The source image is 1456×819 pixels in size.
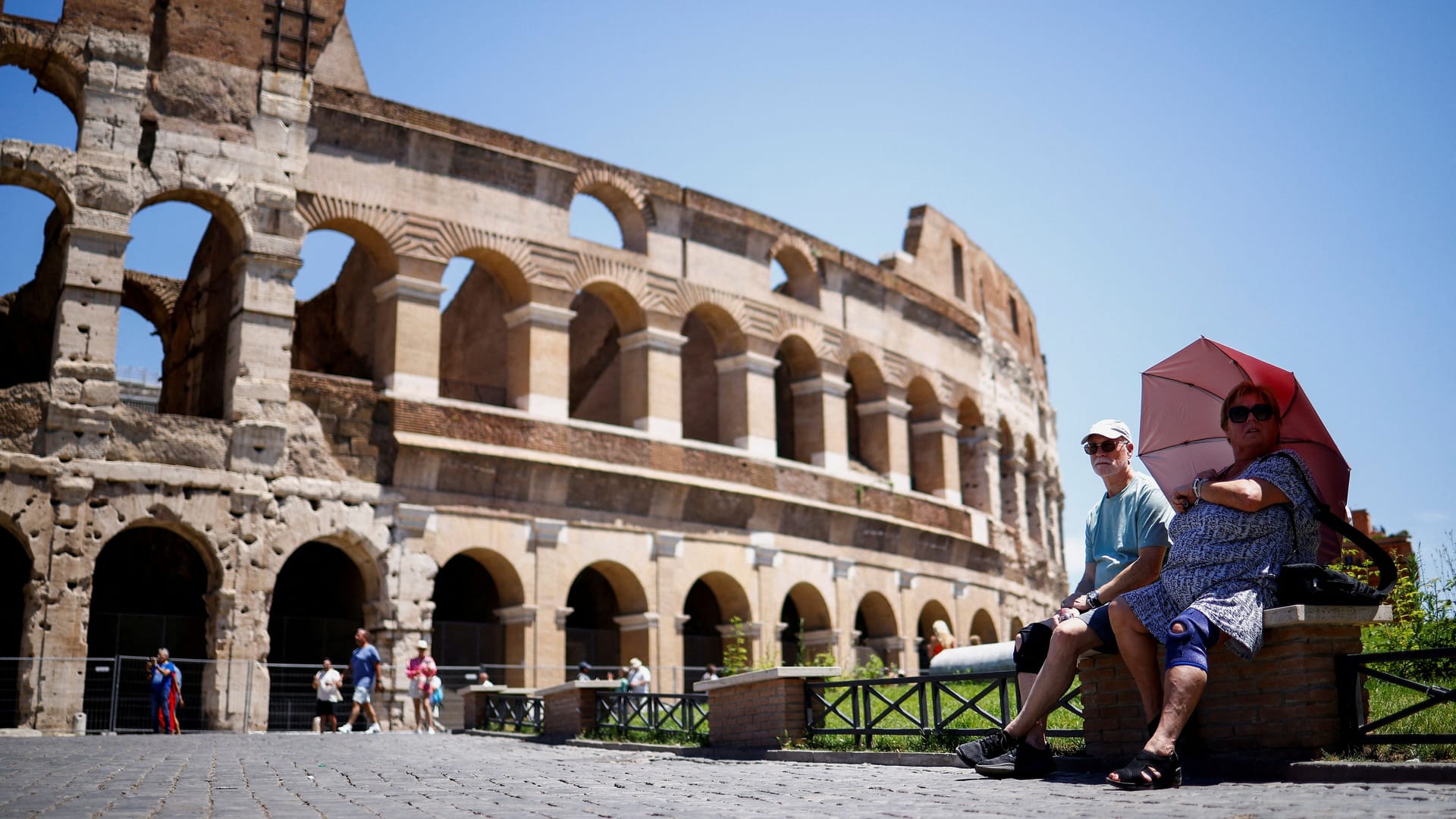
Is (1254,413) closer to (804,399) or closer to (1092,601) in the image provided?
(1092,601)


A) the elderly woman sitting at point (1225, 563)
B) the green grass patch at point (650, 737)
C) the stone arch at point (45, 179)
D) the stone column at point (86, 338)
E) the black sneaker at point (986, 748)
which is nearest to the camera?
the elderly woman sitting at point (1225, 563)

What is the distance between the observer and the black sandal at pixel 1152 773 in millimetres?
5191

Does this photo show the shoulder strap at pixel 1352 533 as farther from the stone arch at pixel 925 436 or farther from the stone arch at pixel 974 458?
the stone arch at pixel 974 458

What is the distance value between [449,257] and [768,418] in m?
6.30

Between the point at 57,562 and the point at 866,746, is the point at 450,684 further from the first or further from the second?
the point at 866,746

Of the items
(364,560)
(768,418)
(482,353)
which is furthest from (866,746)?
(482,353)

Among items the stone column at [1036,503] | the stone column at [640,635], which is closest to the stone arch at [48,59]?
the stone column at [640,635]

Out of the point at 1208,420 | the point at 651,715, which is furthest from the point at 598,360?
the point at 1208,420

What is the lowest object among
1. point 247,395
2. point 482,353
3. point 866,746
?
point 866,746

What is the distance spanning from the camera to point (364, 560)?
58.7 ft

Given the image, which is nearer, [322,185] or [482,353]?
[322,185]

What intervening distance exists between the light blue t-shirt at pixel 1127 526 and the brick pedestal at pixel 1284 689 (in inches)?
21.4

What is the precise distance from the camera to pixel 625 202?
21.5 m

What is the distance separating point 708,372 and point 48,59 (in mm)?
12255
